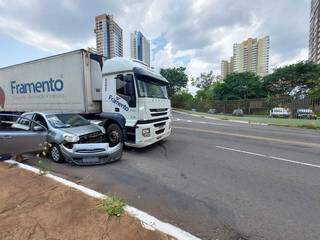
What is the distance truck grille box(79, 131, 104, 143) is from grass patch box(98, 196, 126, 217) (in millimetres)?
3270

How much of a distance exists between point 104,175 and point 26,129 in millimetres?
3028

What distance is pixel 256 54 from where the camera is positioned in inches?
3322

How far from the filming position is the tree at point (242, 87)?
169 feet

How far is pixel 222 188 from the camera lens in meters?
4.63

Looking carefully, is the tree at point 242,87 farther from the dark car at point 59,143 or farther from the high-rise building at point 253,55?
the dark car at point 59,143

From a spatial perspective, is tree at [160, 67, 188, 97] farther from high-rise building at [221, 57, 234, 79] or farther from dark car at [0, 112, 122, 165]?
dark car at [0, 112, 122, 165]

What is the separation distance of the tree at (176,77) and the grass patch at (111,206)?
53.0 metres

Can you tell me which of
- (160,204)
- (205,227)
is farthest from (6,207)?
(205,227)

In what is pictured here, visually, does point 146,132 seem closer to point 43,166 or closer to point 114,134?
point 114,134

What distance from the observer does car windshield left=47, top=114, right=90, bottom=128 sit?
699cm

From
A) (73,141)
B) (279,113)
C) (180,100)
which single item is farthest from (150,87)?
(180,100)

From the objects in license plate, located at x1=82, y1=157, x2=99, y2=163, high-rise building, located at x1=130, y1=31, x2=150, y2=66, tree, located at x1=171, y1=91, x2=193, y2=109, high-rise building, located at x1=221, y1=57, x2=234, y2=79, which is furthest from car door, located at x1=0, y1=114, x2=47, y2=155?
high-rise building, located at x1=221, y1=57, x2=234, y2=79

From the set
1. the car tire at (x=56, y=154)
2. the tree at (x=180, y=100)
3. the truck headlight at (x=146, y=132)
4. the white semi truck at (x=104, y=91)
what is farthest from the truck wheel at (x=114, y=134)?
the tree at (x=180, y=100)

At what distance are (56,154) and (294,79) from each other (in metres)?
54.4
